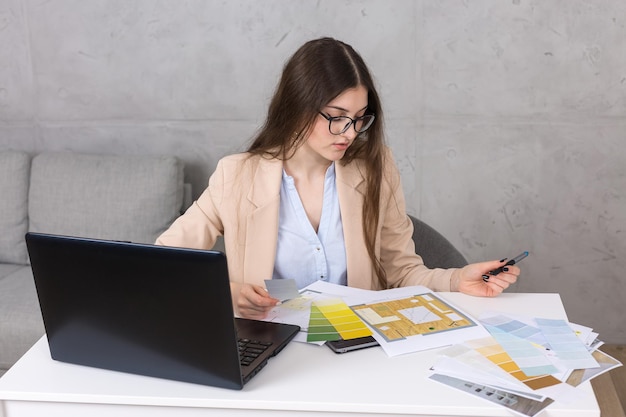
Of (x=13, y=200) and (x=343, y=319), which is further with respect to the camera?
(x=13, y=200)

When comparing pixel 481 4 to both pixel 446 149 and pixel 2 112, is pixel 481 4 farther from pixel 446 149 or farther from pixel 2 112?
pixel 2 112

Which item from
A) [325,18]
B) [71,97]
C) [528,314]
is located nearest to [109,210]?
[71,97]

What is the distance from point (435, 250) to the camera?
8.11 ft

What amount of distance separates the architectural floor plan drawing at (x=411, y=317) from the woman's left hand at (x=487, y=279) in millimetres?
112

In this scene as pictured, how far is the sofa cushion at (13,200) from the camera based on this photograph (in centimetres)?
324

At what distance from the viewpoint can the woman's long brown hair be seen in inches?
77.1

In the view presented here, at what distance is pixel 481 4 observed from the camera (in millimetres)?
3031

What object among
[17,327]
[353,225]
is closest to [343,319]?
[353,225]

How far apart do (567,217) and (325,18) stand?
4.66 feet

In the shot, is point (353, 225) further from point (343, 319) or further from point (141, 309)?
point (141, 309)

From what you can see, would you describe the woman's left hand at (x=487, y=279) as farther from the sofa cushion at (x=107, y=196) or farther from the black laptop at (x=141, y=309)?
the sofa cushion at (x=107, y=196)

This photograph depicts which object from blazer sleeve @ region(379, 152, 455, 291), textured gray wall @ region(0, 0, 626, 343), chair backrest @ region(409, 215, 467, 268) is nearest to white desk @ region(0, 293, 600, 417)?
blazer sleeve @ region(379, 152, 455, 291)

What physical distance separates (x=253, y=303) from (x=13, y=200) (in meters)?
1.99

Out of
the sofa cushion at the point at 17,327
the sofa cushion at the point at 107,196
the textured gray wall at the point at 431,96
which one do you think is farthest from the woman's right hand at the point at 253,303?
the textured gray wall at the point at 431,96
